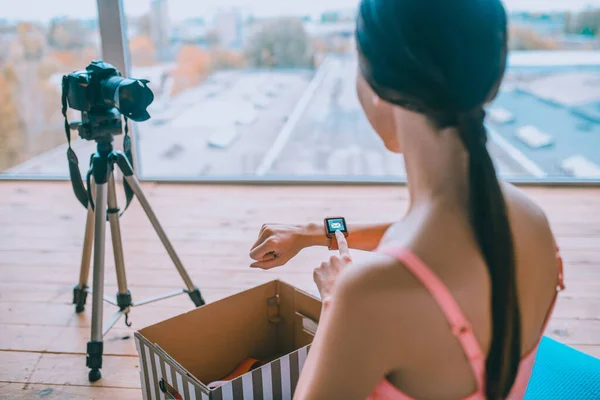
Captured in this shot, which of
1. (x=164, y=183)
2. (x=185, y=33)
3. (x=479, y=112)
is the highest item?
(x=479, y=112)

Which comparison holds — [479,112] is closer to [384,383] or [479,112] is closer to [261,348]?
[384,383]

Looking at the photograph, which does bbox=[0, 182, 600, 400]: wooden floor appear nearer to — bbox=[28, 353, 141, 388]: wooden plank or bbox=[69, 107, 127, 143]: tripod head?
bbox=[28, 353, 141, 388]: wooden plank

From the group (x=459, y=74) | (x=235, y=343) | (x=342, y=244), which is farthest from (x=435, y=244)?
(x=235, y=343)

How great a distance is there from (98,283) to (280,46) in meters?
2.18

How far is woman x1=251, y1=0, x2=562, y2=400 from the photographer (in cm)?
62

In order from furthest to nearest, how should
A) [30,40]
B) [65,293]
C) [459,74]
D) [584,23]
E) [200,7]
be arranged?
[30,40], [200,7], [584,23], [65,293], [459,74]

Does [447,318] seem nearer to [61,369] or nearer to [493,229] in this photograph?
[493,229]

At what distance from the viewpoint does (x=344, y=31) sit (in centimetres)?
333

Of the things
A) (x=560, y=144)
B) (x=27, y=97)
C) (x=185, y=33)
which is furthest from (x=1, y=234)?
(x=560, y=144)

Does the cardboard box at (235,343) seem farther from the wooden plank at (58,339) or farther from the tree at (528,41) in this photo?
the tree at (528,41)

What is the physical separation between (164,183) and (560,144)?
2.35 meters

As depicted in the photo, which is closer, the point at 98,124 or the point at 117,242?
the point at 98,124

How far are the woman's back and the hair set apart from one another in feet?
0.07

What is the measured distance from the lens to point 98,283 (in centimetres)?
171
